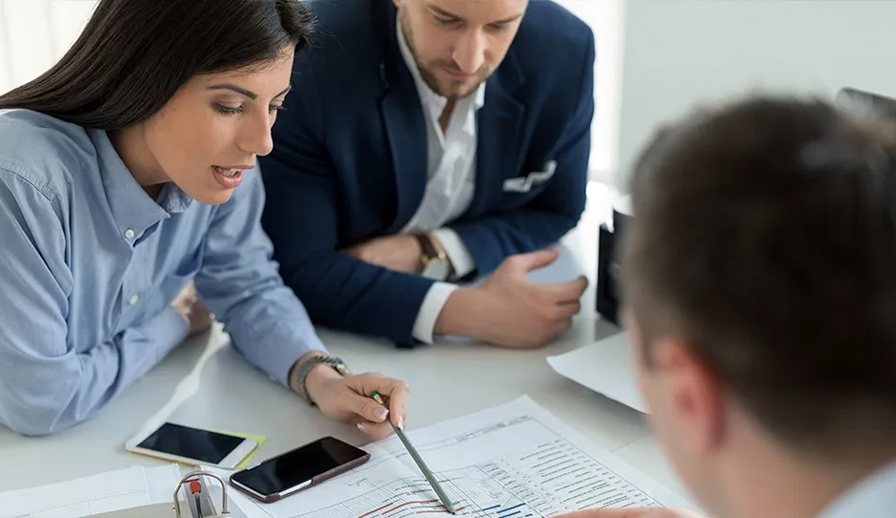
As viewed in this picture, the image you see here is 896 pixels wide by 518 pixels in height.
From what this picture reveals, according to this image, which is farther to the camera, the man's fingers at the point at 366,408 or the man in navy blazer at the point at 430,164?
the man in navy blazer at the point at 430,164

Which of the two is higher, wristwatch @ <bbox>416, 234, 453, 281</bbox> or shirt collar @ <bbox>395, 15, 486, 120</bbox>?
shirt collar @ <bbox>395, 15, 486, 120</bbox>

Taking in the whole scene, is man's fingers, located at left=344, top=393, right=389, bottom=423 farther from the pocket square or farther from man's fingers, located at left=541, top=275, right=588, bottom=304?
the pocket square

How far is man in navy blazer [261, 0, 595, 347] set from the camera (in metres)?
1.45

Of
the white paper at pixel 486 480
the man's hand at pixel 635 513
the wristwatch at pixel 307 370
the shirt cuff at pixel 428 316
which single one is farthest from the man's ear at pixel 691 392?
the shirt cuff at pixel 428 316

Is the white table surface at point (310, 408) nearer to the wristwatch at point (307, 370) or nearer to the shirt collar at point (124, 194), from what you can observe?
the wristwatch at point (307, 370)

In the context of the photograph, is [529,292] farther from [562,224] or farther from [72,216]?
[72,216]

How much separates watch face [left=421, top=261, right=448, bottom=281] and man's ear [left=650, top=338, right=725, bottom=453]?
3.23 ft

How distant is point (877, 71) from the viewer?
178 centimetres

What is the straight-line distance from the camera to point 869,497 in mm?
583

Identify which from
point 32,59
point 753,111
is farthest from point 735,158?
point 32,59

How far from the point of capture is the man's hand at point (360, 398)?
1.18m

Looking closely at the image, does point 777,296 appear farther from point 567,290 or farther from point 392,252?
point 392,252

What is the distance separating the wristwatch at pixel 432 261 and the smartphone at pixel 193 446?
50 centimetres

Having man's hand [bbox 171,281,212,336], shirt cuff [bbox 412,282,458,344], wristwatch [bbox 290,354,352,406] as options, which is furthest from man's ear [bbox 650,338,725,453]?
man's hand [bbox 171,281,212,336]
